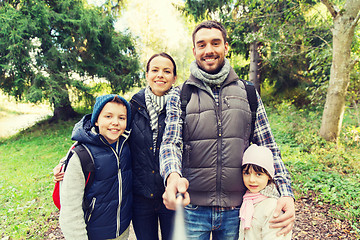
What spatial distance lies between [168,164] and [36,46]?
11.0 metres

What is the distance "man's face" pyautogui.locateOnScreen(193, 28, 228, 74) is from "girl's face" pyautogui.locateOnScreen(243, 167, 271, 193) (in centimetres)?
88

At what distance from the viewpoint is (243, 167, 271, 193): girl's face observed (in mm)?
1585

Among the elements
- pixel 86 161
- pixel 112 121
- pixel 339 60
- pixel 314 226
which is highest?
pixel 339 60

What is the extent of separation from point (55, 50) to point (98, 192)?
1052 centimetres

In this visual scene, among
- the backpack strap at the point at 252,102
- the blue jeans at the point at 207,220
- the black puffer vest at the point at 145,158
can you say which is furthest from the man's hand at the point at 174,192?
the backpack strap at the point at 252,102

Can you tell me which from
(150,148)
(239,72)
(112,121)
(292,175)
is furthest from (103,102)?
(239,72)

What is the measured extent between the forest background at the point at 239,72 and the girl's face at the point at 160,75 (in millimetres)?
3531

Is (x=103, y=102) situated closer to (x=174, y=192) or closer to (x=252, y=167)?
(x=174, y=192)

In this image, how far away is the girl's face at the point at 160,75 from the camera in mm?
2074

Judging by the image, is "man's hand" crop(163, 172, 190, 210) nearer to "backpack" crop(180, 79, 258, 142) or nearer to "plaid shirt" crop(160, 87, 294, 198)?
"plaid shirt" crop(160, 87, 294, 198)

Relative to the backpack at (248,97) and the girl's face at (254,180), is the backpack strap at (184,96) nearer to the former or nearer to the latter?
the backpack at (248,97)

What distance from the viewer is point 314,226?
3.31 metres

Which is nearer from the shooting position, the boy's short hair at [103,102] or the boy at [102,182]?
the boy at [102,182]

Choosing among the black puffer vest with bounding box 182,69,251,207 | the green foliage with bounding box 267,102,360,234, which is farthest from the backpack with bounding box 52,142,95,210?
the green foliage with bounding box 267,102,360,234
